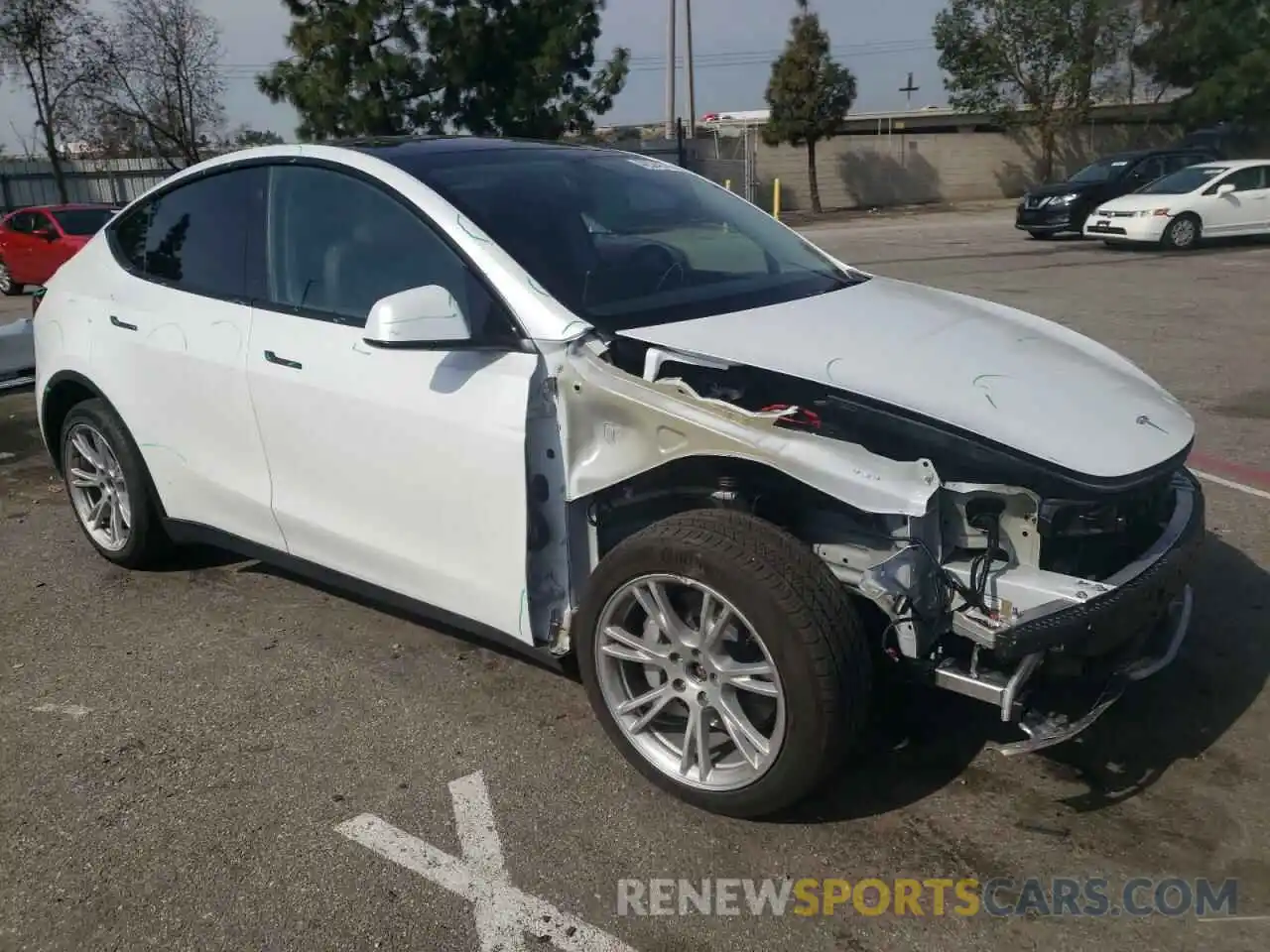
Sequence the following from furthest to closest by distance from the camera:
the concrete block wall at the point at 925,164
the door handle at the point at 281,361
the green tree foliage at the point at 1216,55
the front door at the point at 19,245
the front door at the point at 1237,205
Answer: the concrete block wall at the point at 925,164 → the green tree foliage at the point at 1216,55 → the front door at the point at 1237,205 → the front door at the point at 19,245 → the door handle at the point at 281,361

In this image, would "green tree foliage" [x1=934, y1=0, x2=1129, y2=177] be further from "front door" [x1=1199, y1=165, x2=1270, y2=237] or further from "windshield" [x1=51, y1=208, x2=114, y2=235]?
"windshield" [x1=51, y1=208, x2=114, y2=235]

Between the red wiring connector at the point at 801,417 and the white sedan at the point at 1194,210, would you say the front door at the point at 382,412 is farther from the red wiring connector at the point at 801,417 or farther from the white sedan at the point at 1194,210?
the white sedan at the point at 1194,210

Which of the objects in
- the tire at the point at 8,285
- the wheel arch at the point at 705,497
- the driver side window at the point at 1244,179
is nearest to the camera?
the wheel arch at the point at 705,497

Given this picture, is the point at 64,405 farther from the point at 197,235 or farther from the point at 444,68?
the point at 444,68

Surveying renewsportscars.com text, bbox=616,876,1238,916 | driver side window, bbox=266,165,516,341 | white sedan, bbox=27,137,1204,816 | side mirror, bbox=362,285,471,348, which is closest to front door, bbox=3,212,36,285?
white sedan, bbox=27,137,1204,816

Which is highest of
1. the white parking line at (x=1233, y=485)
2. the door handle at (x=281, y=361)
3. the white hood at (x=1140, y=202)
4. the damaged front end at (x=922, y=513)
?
the door handle at (x=281, y=361)

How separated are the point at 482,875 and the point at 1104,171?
22107 millimetres

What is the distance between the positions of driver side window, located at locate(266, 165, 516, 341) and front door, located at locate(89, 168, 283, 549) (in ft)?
0.60

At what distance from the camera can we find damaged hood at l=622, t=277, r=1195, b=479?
9.57 feet

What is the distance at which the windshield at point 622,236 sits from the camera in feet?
11.3

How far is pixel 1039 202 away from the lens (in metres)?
21.2

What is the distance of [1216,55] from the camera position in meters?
34.7

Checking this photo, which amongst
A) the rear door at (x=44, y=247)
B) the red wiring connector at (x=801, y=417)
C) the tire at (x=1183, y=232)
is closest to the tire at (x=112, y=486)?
the red wiring connector at (x=801, y=417)

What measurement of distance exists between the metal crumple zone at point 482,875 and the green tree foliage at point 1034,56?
3862 cm
